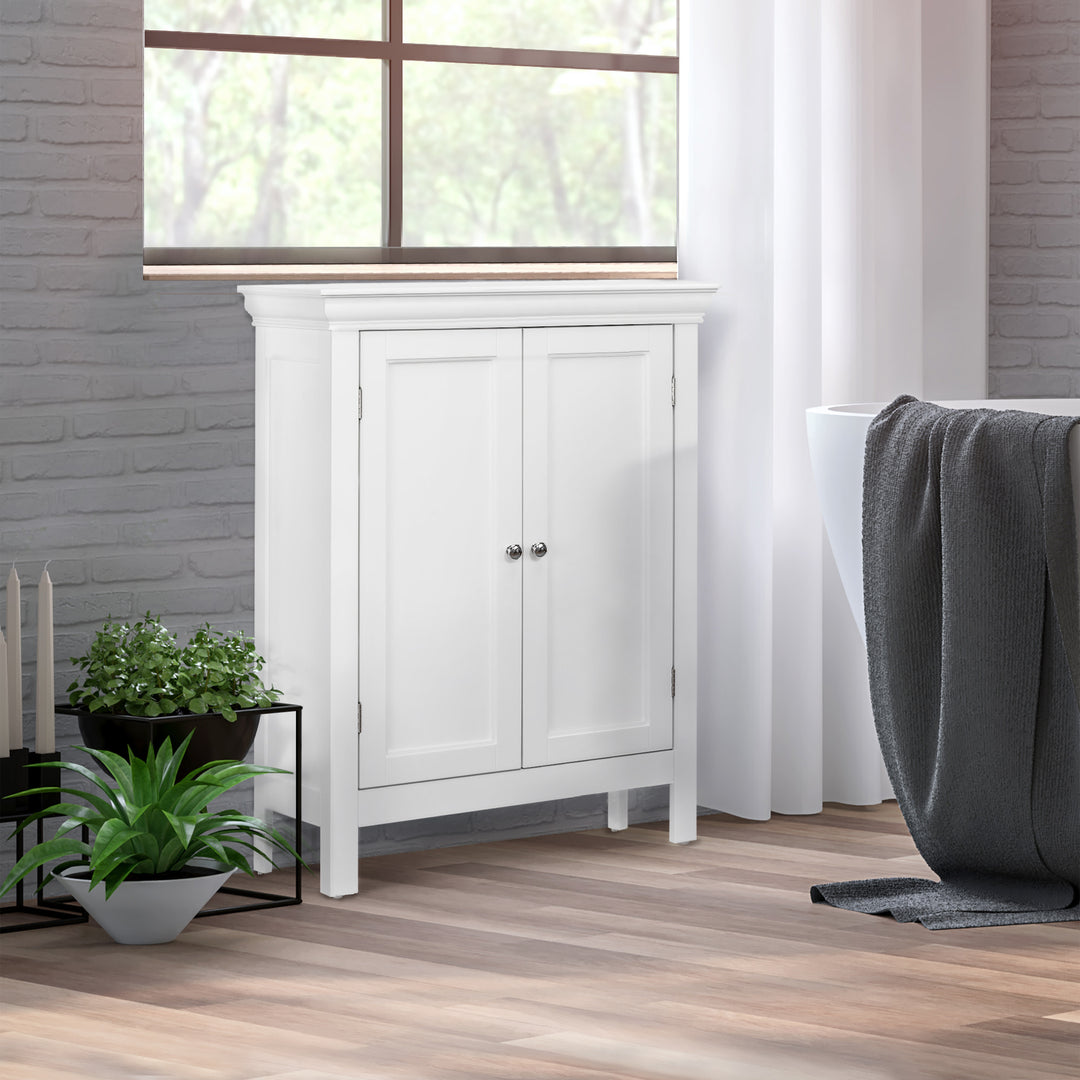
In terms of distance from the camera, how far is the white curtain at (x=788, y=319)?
366 centimetres

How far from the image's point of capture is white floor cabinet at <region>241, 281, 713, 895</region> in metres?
3.13

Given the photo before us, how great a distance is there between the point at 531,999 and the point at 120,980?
0.56 meters

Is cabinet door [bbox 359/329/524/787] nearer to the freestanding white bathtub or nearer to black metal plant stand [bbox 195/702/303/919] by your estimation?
black metal plant stand [bbox 195/702/303/919]

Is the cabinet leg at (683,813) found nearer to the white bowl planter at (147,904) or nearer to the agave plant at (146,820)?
the agave plant at (146,820)

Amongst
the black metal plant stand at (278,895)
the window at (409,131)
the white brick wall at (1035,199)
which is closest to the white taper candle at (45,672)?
the black metal plant stand at (278,895)

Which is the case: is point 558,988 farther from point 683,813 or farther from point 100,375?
point 100,375

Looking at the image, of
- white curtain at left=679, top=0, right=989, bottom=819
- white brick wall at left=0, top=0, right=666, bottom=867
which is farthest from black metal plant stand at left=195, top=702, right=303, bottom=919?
white curtain at left=679, top=0, right=989, bottom=819

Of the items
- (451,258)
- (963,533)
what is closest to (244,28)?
(451,258)

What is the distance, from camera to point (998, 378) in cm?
415

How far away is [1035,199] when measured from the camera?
13.5 feet

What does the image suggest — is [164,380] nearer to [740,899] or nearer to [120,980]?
[120,980]

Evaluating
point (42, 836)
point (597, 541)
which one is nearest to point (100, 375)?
point (42, 836)

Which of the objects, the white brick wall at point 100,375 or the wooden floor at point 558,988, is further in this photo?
the white brick wall at point 100,375

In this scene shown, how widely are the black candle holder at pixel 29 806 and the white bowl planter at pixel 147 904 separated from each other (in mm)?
124
